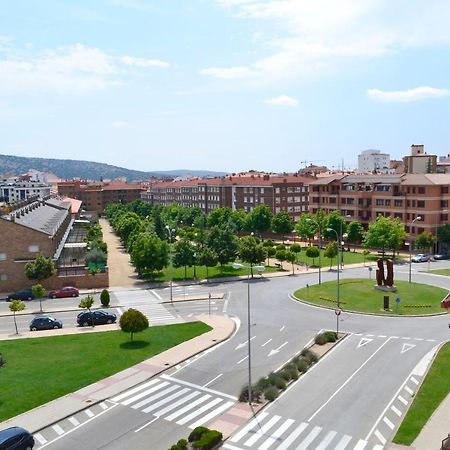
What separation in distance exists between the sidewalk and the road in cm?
68

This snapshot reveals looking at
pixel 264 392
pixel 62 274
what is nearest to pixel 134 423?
pixel 264 392

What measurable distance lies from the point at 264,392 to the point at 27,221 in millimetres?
52228

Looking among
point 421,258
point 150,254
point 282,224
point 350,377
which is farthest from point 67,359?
point 282,224

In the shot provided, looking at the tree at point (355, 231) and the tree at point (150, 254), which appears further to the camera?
the tree at point (355, 231)

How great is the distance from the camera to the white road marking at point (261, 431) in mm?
23531

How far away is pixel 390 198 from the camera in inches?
3602

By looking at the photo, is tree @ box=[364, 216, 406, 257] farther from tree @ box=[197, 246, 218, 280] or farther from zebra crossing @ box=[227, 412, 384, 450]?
zebra crossing @ box=[227, 412, 384, 450]

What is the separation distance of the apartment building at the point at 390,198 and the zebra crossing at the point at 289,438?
6689cm

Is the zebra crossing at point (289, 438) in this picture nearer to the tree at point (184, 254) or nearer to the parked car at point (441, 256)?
the tree at point (184, 254)

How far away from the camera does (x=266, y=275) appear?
6825 centimetres

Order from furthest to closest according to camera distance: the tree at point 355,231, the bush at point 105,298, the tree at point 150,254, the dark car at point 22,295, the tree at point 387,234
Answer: the tree at point 355,231, the tree at point 387,234, the tree at point 150,254, the dark car at point 22,295, the bush at point 105,298

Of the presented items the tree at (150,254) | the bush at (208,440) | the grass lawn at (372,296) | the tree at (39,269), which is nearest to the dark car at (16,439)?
the bush at (208,440)

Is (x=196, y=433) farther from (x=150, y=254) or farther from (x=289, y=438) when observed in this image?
(x=150, y=254)

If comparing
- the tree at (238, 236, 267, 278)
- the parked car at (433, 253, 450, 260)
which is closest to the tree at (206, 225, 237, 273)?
the tree at (238, 236, 267, 278)
